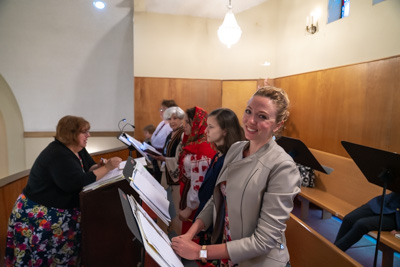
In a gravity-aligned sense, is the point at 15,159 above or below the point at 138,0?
below

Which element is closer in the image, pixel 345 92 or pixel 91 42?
pixel 345 92

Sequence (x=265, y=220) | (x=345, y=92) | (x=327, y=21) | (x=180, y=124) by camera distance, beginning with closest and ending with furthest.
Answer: (x=265, y=220) < (x=180, y=124) < (x=345, y=92) < (x=327, y=21)

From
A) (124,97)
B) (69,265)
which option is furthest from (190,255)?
(124,97)

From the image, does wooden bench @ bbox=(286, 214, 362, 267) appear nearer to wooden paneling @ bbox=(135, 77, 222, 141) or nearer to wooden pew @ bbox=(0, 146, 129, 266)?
wooden pew @ bbox=(0, 146, 129, 266)

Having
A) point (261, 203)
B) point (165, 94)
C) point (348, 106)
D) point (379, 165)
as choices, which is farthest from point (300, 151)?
point (165, 94)

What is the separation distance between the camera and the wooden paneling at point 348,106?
9.13 ft

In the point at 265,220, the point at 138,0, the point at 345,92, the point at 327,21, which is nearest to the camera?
the point at 265,220

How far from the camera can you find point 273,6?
5.12 m

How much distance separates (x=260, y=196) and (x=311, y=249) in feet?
2.17

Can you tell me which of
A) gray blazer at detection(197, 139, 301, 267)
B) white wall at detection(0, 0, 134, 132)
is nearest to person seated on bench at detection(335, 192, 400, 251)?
gray blazer at detection(197, 139, 301, 267)

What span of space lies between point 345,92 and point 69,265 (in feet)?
12.1

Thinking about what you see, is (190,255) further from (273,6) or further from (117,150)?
(273,6)

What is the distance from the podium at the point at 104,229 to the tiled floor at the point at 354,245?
7.43ft

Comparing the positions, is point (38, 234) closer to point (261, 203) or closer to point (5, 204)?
point (5, 204)
